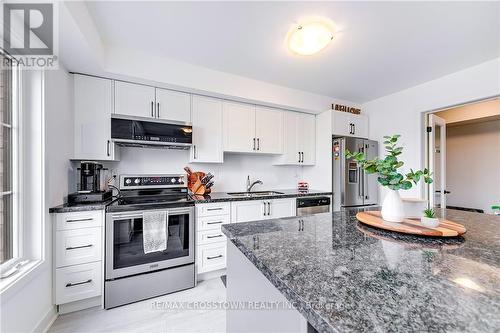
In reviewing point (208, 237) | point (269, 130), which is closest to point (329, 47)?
point (269, 130)

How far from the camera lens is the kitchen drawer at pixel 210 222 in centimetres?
225

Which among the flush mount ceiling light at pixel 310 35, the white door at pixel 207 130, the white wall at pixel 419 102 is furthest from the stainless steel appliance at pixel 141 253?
the white wall at pixel 419 102

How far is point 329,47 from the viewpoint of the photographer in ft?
6.64

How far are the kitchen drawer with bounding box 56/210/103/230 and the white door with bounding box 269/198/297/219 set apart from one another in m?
1.82

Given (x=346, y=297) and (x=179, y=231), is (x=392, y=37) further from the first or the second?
Result: (x=179, y=231)

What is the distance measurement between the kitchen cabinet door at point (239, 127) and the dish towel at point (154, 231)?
1.16 meters

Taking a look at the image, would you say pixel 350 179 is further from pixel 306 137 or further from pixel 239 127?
pixel 239 127

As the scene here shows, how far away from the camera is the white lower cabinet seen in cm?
172

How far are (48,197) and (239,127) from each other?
2028mm

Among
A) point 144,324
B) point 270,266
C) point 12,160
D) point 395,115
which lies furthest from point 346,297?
point 395,115

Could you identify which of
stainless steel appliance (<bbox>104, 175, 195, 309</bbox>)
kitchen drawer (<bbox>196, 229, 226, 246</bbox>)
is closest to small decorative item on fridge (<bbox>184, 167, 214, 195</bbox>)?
stainless steel appliance (<bbox>104, 175, 195, 309</bbox>)

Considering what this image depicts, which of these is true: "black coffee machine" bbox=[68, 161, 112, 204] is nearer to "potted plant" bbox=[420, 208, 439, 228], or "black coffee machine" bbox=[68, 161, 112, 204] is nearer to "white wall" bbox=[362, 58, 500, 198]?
"potted plant" bbox=[420, 208, 439, 228]

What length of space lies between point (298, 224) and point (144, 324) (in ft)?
5.03

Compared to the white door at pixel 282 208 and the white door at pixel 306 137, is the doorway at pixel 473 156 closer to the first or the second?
the white door at pixel 306 137
